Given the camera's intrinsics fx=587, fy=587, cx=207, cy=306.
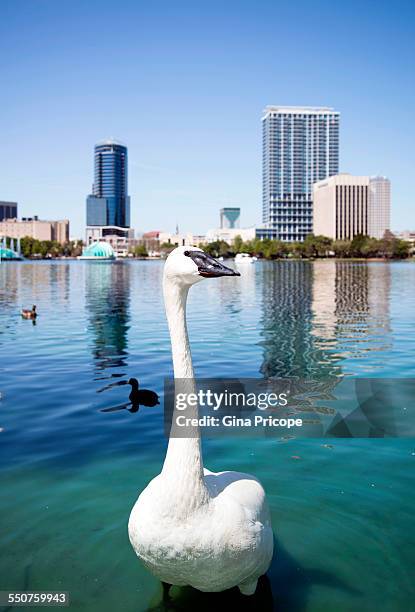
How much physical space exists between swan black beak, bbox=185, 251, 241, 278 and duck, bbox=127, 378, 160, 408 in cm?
765

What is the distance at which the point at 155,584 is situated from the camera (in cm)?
593

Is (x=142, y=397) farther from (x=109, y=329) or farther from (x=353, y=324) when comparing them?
(x=353, y=324)

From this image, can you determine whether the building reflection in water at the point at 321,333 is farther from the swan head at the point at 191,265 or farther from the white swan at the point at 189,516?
the swan head at the point at 191,265

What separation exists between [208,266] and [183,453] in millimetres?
1518

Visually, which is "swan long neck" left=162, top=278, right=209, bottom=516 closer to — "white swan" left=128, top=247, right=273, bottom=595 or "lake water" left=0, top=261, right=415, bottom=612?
"white swan" left=128, top=247, right=273, bottom=595

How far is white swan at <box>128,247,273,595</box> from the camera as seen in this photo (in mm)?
4668

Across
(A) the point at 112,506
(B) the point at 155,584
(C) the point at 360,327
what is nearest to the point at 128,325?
(C) the point at 360,327

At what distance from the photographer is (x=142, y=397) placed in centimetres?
1226

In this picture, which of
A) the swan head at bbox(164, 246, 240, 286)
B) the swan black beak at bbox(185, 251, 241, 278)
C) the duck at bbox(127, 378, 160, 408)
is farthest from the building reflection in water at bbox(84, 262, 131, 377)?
the swan black beak at bbox(185, 251, 241, 278)

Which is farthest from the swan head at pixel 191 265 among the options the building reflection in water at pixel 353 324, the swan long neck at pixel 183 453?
the building reflection in water at pixel 353 324

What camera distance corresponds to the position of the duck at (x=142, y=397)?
12.1 meters

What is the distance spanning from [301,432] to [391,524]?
332 cm

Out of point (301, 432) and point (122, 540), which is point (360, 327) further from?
point (122, 540)

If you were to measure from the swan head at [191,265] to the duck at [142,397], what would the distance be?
7.48m
